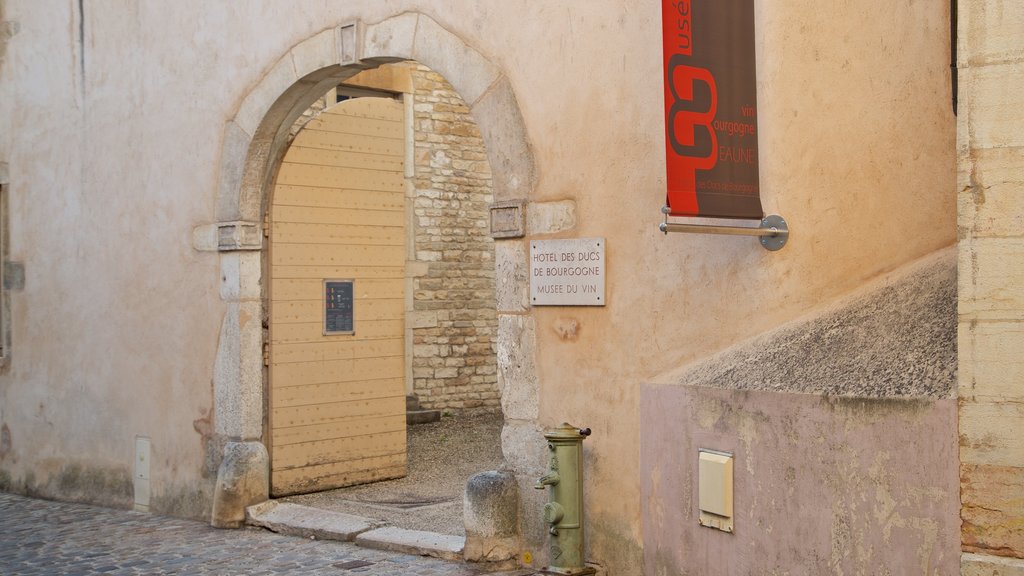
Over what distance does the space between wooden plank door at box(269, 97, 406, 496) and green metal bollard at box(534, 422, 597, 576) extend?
108 inches

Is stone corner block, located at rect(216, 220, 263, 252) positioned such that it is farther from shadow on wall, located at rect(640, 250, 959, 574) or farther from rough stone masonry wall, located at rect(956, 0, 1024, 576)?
rough stone masonry wall, located at rect(956, 0, 1024, 576)

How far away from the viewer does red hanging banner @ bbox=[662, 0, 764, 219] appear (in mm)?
4527

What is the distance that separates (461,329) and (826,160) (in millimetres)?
8112

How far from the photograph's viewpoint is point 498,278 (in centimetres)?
604

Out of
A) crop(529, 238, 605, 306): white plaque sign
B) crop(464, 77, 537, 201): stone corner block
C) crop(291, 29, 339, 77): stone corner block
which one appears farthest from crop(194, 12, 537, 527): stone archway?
crop(529, 238, 605, 306): white plaque sign

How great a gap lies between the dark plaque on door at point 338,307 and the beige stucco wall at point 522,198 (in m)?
0.69

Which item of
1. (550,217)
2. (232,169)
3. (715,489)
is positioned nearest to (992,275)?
(715,489)

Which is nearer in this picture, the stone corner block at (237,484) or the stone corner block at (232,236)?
the stone corner block at (237,484)

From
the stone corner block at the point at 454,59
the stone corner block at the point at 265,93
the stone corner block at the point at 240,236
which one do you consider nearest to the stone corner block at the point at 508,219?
the stone corner block at the point at 454,59

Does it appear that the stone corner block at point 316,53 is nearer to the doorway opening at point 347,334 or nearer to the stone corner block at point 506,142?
the doorway opening at point 347,334

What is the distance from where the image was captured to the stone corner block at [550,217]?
569 centimetres

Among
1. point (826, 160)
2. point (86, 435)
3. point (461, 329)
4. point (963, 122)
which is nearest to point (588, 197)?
point (826, 160)

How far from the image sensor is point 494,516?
228 inches

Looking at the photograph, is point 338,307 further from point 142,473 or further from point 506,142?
point 506,142
